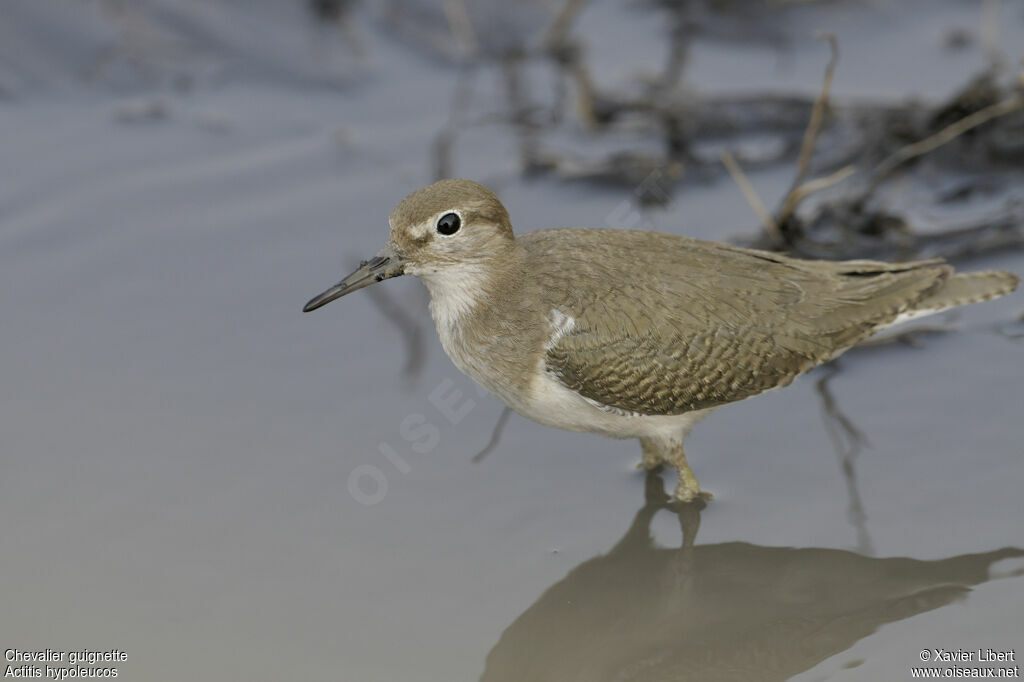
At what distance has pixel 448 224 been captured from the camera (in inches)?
249

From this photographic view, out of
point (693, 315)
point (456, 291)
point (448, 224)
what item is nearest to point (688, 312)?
point (693, 315)

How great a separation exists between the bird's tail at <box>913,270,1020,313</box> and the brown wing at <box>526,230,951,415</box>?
0.09 metres

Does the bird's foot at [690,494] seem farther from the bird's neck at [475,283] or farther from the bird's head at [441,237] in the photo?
the bird's head at [441,237]

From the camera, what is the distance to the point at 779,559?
605 cm

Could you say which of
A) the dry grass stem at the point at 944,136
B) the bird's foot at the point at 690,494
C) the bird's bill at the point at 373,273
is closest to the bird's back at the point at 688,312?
the bird's foot at the point at 690,494

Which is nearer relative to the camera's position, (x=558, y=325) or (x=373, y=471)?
(x=558, y=325)

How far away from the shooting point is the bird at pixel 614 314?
623 cm

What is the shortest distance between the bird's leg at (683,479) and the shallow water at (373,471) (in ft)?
0.40

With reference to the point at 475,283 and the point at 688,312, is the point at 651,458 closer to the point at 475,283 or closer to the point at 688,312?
the point at 688,312

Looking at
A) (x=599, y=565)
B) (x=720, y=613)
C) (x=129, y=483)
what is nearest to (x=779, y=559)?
(x=720, y=613)

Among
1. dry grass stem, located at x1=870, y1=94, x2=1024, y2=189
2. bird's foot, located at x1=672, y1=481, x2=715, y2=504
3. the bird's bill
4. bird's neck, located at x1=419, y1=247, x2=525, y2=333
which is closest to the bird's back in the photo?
bird's neck, located at x1=419, y1=247, x2=525, y2=333

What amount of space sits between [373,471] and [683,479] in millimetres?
1741

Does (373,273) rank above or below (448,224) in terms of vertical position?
below

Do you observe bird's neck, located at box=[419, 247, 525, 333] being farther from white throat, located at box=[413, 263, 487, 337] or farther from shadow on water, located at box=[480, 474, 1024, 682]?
shadow on water, located at box=[480, 474, 1024, 682]
